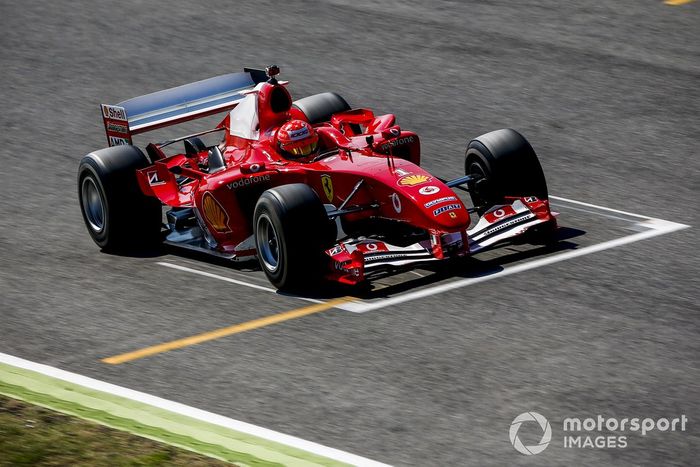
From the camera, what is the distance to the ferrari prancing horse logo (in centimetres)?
1187

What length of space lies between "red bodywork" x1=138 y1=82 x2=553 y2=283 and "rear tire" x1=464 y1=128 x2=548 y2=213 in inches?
12.4

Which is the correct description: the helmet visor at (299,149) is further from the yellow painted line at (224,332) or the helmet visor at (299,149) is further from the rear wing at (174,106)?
the yellow painted line at (224,332)

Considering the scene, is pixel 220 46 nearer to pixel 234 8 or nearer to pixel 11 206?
pixel 234 8

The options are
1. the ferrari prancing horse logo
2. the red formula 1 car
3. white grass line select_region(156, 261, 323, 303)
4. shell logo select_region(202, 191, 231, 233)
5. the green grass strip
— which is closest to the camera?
the green grass strip

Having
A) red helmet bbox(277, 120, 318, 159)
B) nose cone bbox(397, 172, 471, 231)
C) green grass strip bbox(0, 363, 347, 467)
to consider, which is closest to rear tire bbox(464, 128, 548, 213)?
nose cone bbox(397, 172, 471, 231)

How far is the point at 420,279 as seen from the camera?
1138cm

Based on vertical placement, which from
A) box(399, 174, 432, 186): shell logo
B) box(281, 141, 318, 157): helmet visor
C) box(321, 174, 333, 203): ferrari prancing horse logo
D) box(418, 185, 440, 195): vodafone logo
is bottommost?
box(321, 174, 333, 203): ferrari prancing horse logo

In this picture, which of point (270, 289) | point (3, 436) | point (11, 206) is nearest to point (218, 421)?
point (3, 436)

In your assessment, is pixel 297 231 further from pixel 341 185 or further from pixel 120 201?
pixel 120 201

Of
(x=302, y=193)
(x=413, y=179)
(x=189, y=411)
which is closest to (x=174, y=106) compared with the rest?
(x=302, y=193)

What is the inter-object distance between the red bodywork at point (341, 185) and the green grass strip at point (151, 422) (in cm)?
264

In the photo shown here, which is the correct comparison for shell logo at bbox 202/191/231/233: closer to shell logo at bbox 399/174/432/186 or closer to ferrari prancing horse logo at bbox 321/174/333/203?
ferrari prancing horse logo at bbox 321/174/333/203

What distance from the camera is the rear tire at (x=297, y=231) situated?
35.6 feet

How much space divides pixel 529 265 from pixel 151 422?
4356mm
